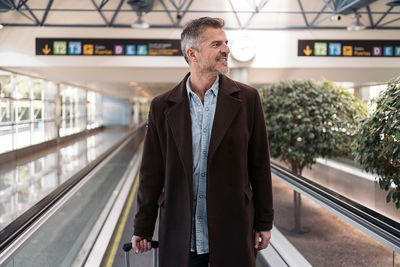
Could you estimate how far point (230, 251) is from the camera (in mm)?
1834

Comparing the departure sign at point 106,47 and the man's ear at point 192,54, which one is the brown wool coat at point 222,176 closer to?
the man's ear at point 192,54

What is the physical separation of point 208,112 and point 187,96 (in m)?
0.14

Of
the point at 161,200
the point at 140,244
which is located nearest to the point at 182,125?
the point at 161,200

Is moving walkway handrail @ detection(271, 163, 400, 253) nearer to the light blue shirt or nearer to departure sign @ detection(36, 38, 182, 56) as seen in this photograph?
the light blue shirt

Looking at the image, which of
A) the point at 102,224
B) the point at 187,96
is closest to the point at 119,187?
the point at 102,224

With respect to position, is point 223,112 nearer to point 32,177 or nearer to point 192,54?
point 192,54

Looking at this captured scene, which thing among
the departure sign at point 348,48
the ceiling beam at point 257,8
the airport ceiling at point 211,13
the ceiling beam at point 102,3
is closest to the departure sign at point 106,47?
the airport ceiling at point 211,13

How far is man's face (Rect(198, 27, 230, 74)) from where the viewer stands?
1845mm

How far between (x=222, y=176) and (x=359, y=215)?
1.25 meters

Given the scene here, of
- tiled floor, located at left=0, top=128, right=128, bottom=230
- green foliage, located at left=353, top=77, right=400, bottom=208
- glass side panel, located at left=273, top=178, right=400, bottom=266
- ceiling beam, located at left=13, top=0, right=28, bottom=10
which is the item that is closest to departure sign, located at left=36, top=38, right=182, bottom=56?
ceiling beam, located at left=13, top=0, right=28, bottom=10

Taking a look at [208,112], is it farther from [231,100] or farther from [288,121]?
[288,121]

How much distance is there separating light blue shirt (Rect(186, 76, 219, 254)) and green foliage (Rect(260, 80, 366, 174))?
535cm

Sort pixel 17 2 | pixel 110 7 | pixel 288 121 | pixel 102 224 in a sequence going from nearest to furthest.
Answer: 1. pixel 102 224
2. pixel 288 121
3. pixel 17 2
4. pixel 110 7

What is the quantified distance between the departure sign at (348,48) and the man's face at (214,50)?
12.4m
